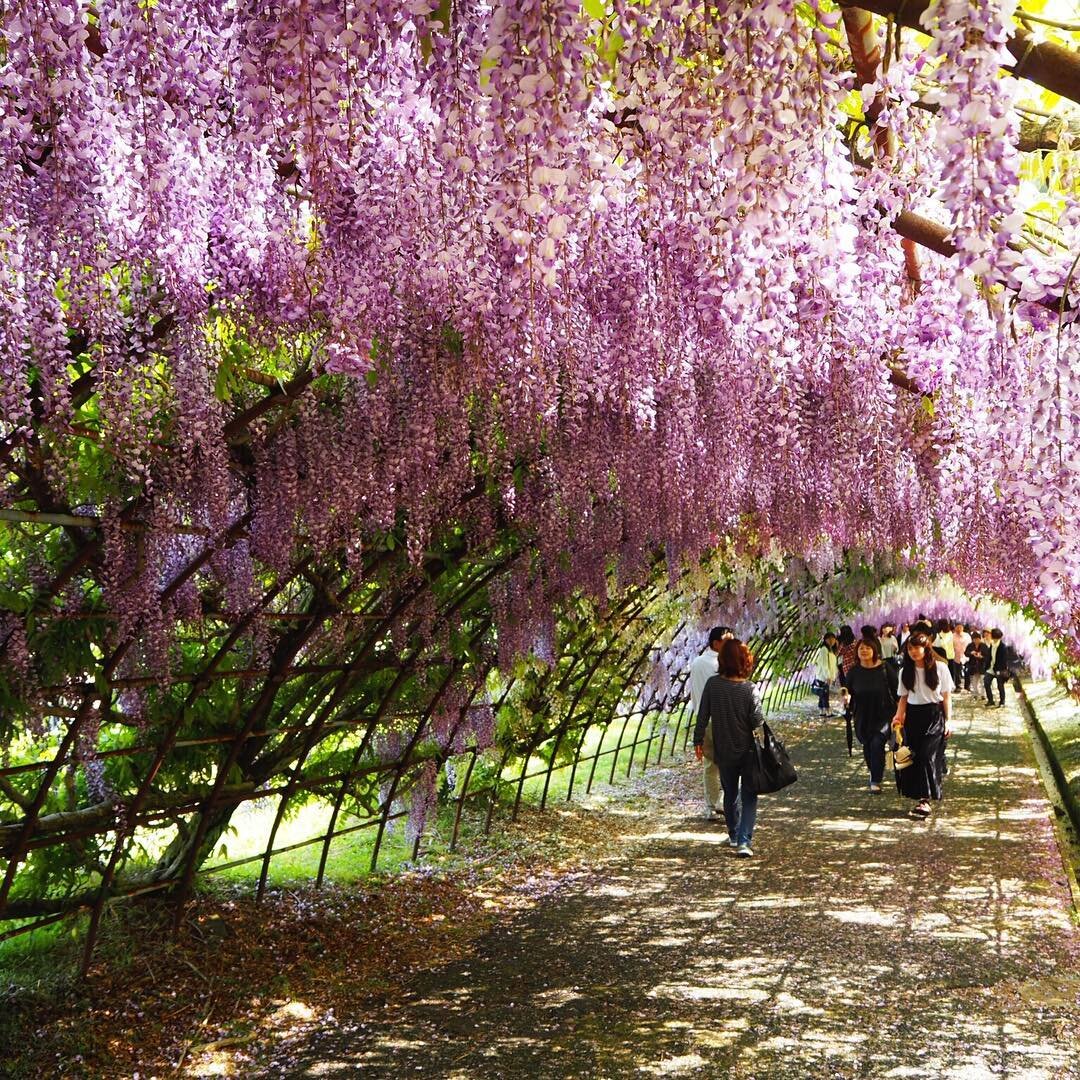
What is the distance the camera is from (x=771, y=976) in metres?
5.25

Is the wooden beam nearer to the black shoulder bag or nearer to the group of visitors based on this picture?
the group of visitors

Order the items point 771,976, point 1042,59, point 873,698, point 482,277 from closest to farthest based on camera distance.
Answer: point 1042,59 < point 482,277 < point 771,976 < point 873,698


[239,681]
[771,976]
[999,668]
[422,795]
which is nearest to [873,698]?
[422,795]

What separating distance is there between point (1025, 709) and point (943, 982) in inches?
700

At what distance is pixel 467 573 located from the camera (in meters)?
7.31

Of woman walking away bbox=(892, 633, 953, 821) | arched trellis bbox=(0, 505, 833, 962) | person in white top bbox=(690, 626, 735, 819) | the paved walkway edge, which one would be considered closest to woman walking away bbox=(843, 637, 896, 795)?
woman walking away bbox=(892, 633, 953, 821)

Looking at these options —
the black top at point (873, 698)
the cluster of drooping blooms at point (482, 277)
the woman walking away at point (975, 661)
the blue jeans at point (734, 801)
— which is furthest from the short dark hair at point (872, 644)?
the woman walking away at point (975, 661)

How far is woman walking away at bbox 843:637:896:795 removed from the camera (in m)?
10.6

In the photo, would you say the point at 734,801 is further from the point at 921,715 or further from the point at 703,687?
the point at 921,715

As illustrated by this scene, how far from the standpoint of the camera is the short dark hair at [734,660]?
26.1 feet

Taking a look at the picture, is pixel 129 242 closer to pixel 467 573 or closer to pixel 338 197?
pixel 338 197

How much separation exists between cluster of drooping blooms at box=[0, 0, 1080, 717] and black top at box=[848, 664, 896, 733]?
439cm

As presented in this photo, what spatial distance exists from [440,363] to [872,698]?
24.4 ft

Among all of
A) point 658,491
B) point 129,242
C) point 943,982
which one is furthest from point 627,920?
point 129,242
